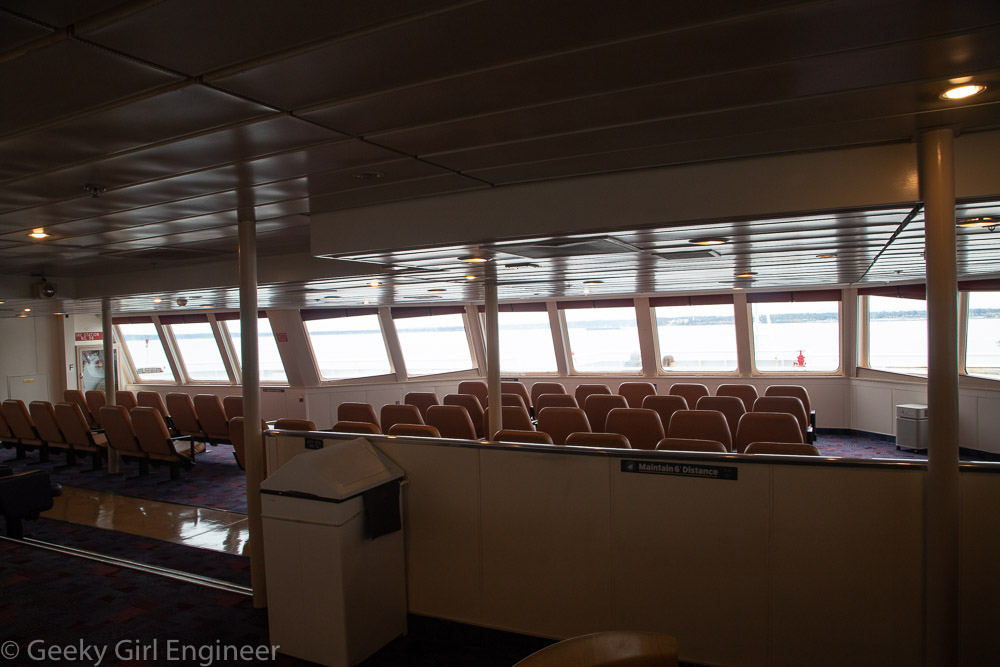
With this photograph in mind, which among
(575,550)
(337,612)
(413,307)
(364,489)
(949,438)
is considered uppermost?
(413,307)

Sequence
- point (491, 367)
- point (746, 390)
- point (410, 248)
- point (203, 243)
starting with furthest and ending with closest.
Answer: point (746, 390)
point (491, 367)
point (203, 243)
point (410, 248)

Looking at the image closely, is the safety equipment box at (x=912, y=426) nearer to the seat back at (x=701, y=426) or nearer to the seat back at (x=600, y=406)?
the seat back at (x=600, y=406)

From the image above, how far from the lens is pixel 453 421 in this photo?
666 centimetres

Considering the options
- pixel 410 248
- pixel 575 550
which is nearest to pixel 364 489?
pixel 575 550

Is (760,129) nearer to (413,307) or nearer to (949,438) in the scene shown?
(949,438)

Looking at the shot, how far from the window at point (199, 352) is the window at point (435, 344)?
488 cm

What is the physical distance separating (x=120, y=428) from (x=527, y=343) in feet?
28.4

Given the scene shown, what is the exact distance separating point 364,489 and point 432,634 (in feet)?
3.67

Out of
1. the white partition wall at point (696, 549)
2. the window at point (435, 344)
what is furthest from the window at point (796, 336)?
the white partition wall at point (696, 549)

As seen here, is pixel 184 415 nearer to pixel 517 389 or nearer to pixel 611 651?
pixel 517 389

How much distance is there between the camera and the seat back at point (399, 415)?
708cm

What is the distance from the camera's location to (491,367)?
6562 millimetres

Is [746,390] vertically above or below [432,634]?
above

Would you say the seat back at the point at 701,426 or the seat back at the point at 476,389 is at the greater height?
the seat back at the point at 701,426
